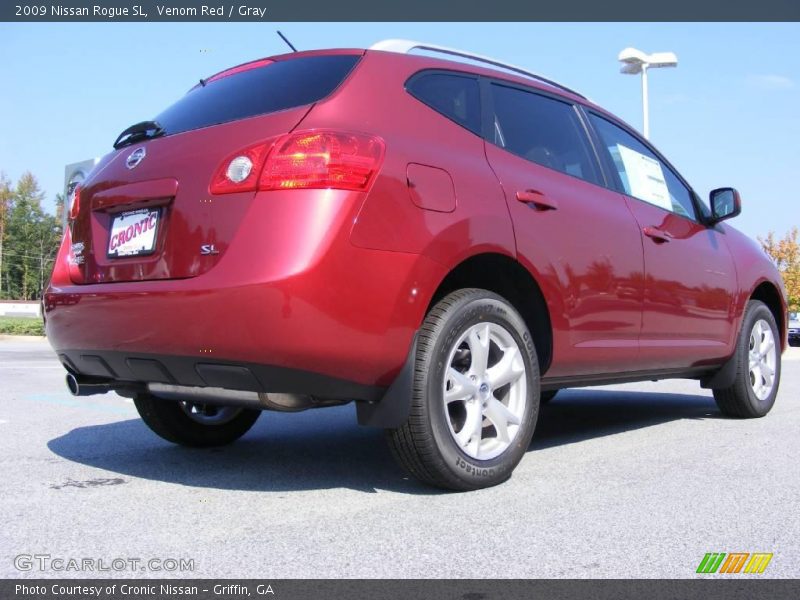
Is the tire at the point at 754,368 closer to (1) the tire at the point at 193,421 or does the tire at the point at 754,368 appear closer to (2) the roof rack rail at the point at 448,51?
(2) the roof rack rail at the point at 448,51

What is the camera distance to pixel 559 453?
4.22 meters

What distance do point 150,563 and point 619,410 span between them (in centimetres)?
457

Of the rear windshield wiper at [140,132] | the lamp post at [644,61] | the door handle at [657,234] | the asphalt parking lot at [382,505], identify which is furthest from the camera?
the lamp post at [644,61]

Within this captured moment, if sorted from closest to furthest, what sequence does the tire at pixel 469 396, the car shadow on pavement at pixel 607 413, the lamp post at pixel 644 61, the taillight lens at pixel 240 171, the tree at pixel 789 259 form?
the taillight lens at pixel 240 171, the tire at pixel 469 396, the car shadow on pavement at pixel 607 413, the lamp post at pixel 644 61, the tree at pixel 789 259

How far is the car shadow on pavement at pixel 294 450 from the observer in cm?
359

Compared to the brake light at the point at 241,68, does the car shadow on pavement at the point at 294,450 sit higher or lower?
lower

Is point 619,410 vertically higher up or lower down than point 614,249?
lower down

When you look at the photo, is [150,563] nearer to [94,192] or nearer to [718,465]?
[94,192]

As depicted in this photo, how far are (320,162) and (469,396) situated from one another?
43.8 inches

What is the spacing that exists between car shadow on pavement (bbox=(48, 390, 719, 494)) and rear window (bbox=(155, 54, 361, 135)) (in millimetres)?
1520

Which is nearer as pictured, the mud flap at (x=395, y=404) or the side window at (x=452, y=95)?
the mud flap at (x=395, y=404)

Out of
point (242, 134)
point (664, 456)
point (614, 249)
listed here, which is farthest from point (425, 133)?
point (664, 456)

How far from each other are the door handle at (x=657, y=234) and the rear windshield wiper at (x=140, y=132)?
2548 mm

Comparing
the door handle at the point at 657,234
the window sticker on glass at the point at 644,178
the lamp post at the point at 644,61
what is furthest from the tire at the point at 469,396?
the lamp post at the point at 644,61
